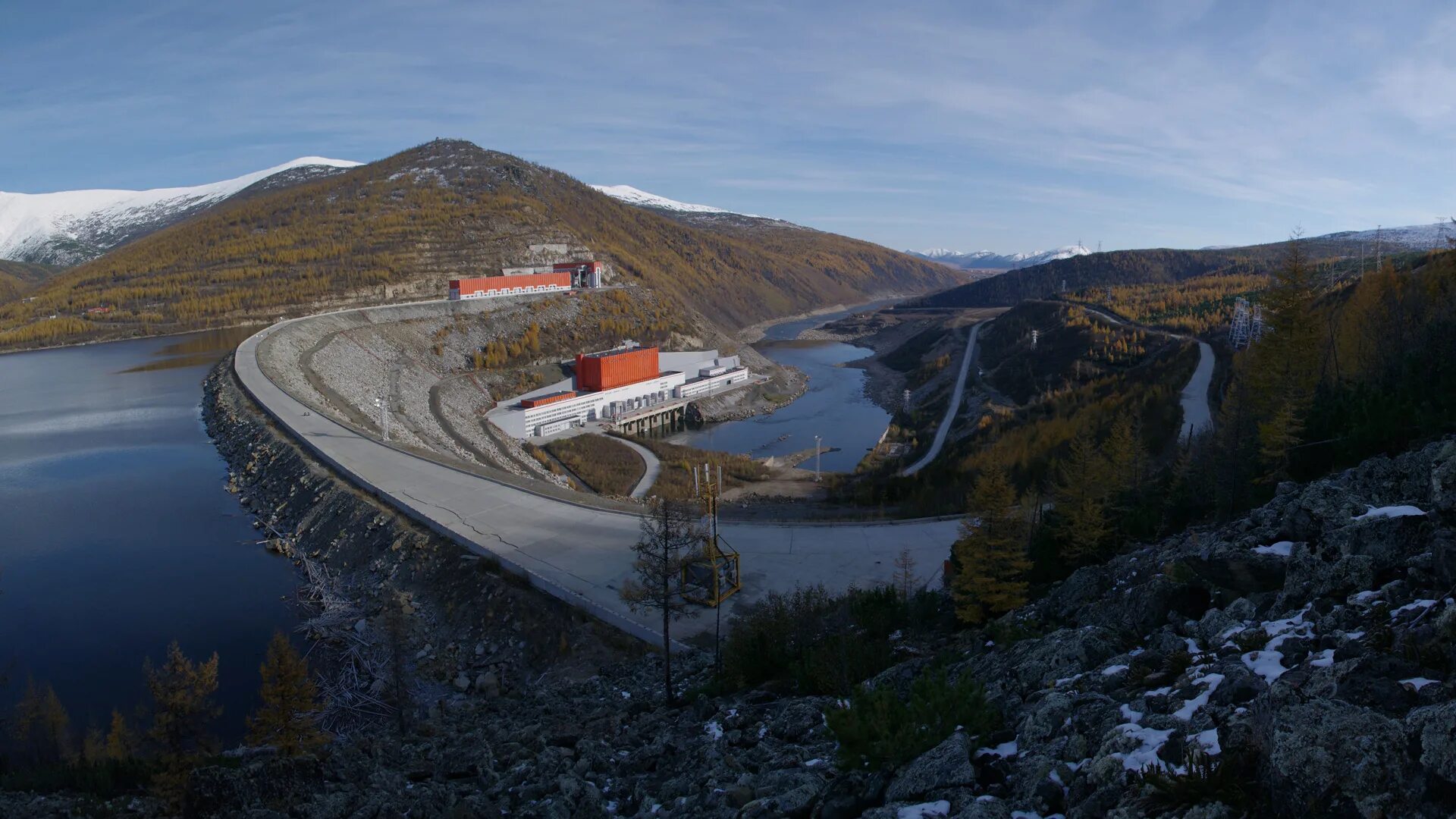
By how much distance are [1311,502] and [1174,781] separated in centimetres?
486

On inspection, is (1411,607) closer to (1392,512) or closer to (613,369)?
(1392,512)

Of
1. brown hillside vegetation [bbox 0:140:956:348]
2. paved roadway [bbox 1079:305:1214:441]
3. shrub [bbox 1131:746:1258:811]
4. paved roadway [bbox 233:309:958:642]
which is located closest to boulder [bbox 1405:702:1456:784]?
shrub [bbox 1131:746:1258:811]

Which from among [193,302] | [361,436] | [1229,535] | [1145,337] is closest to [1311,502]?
[1229,535]

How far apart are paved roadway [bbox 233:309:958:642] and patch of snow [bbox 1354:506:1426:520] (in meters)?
9.71

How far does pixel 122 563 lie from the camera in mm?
20062

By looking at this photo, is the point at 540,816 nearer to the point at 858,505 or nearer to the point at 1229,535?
the point at 1229,535

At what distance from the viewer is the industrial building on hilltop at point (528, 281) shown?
194 ft

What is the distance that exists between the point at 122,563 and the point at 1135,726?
967 inches

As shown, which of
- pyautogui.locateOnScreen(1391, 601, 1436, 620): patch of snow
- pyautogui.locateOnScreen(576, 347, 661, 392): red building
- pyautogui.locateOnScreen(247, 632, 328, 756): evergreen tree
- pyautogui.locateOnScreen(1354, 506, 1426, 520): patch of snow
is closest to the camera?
pyautogui.locateOnScreen(1391, 601, 1436, 620): patch of snow

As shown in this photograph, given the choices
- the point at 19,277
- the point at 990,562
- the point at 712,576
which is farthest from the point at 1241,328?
the point at 19,277

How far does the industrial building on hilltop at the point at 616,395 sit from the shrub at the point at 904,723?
36.5 m

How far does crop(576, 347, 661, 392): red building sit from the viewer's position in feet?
156

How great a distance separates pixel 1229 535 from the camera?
26.3ft

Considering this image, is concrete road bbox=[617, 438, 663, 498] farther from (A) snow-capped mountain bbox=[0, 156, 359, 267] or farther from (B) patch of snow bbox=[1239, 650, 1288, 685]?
(A) snow-capped mountain bbox=[0, 156, 359, 267]
